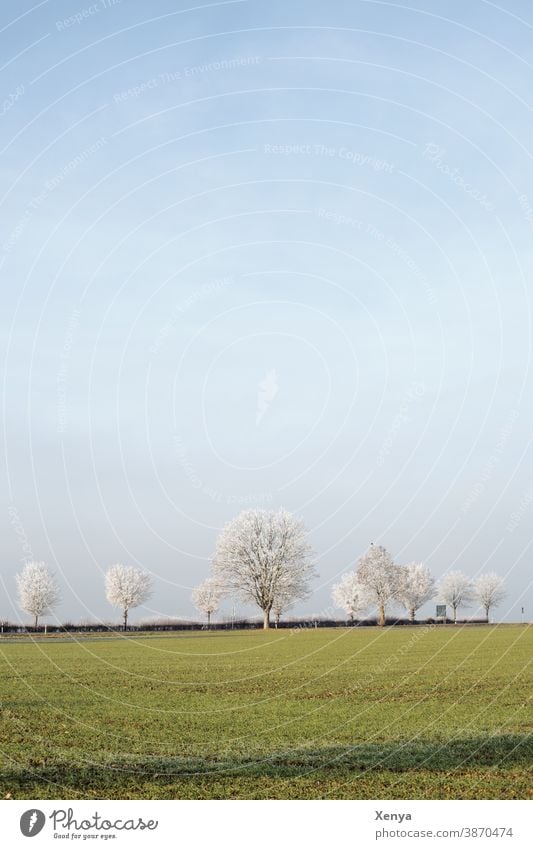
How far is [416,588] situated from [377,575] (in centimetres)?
3069

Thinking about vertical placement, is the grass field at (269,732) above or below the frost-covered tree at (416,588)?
below

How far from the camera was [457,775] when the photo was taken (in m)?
13.7

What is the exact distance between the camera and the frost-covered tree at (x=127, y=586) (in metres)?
143

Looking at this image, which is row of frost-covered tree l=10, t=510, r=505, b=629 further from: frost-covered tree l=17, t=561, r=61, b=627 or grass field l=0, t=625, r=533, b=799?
grass field l=0, t=625, r=533, b=799

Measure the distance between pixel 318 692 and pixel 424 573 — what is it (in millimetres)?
145598

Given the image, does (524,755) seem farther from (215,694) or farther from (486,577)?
(486,577)

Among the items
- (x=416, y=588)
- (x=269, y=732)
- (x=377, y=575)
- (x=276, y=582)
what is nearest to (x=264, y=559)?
(x=276, y=582)
